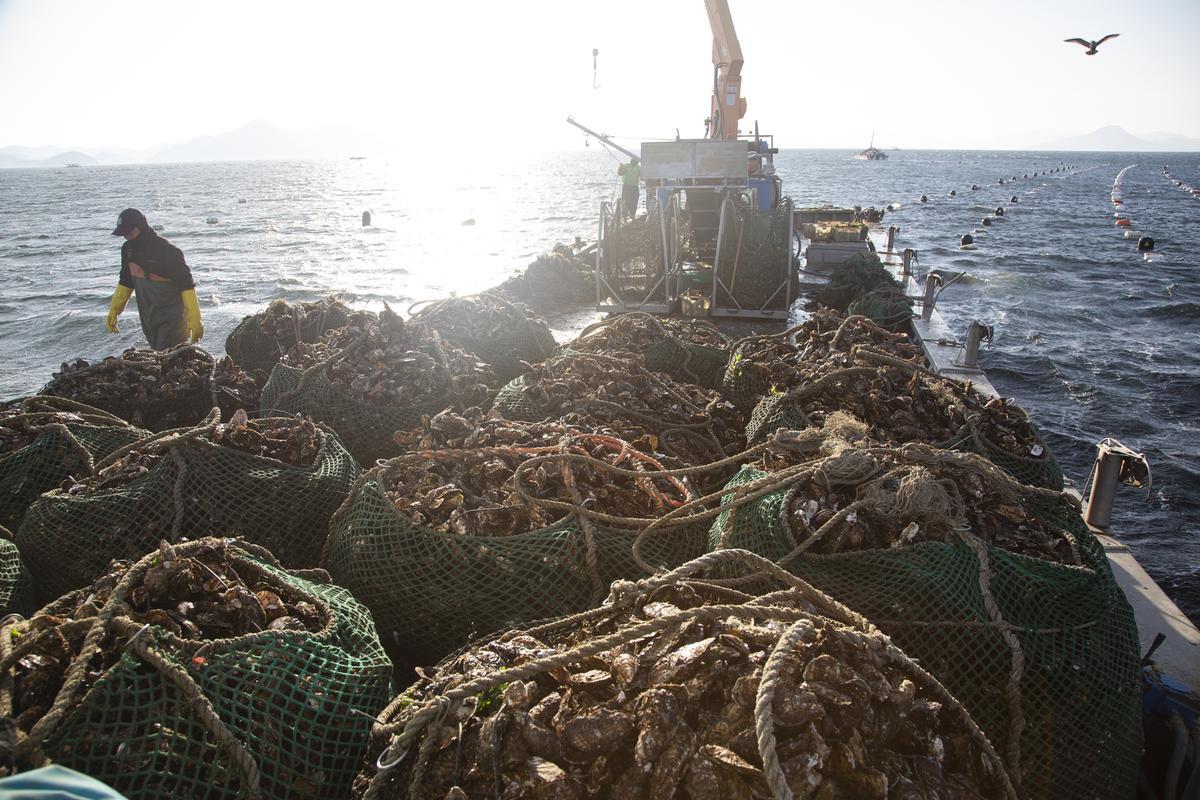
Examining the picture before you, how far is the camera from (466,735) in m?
2.17

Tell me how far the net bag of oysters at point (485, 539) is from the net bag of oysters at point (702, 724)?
2.97 feet

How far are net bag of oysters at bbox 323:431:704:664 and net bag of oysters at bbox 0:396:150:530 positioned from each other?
2.07 metres

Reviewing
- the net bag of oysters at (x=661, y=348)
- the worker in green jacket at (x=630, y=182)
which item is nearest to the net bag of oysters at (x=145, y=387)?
the net bag of oysters at (x=661, y=348)

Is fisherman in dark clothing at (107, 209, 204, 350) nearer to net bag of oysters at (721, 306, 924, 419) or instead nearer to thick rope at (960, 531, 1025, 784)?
net bag of oysters at (721, 306, 924, 419)

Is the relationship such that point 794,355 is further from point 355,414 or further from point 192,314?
point 192,314

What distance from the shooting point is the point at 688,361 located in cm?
728

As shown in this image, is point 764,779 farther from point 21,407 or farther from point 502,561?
point 21,407

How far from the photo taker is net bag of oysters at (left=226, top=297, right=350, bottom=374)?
771 cm

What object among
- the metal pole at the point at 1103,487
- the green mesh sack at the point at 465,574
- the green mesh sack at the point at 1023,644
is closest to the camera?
the green mesh sack at the point at 1023,644

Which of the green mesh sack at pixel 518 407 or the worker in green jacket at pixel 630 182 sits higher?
the worker in green jacket at pixel 630 182

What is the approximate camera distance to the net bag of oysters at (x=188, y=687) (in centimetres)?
221

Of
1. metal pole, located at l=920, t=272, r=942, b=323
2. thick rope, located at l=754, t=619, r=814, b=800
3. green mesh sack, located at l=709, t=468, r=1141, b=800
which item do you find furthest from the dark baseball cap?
metal pole, located at l=920, t=272, r=942, b=323

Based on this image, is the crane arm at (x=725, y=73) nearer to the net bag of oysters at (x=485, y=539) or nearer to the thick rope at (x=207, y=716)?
the net bag of oysters at (x=485, y=539)

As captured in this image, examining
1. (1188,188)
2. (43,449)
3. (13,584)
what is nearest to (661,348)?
(43,449)
